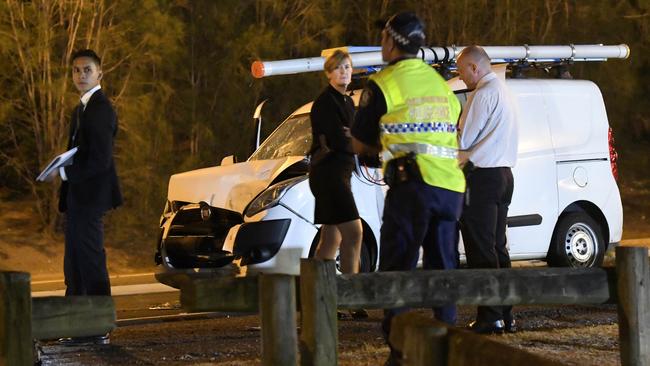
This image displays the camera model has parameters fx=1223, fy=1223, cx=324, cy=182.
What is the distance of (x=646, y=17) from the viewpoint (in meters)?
22.0

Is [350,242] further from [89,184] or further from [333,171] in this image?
[89,184]

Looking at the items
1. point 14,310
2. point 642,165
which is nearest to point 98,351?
point 14,310

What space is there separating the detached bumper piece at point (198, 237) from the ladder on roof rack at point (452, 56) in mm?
1263

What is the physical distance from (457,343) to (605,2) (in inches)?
749

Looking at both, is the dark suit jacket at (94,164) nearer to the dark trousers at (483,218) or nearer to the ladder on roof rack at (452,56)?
the dark trousers at (483,218)

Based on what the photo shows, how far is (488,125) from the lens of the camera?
779 centimetres

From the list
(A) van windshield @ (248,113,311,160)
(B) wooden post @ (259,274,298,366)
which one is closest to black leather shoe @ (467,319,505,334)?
(B) wooden post @ (259,274,298,366)

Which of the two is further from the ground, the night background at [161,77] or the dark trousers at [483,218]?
the night background at [161,77]

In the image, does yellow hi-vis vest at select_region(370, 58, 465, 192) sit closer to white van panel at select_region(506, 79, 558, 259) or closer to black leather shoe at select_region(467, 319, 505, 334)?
black leather shoe at select_region(467, 319, 505, 334)

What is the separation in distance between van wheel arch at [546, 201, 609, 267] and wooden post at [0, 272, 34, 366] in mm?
6606

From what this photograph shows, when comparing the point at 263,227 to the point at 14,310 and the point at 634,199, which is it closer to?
the point at 14,310

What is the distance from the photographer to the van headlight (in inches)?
377

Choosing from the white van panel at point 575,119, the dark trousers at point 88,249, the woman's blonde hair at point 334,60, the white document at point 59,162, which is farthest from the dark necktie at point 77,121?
the white van panel at point 575,119

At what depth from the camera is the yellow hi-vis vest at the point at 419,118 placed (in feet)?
19.5
